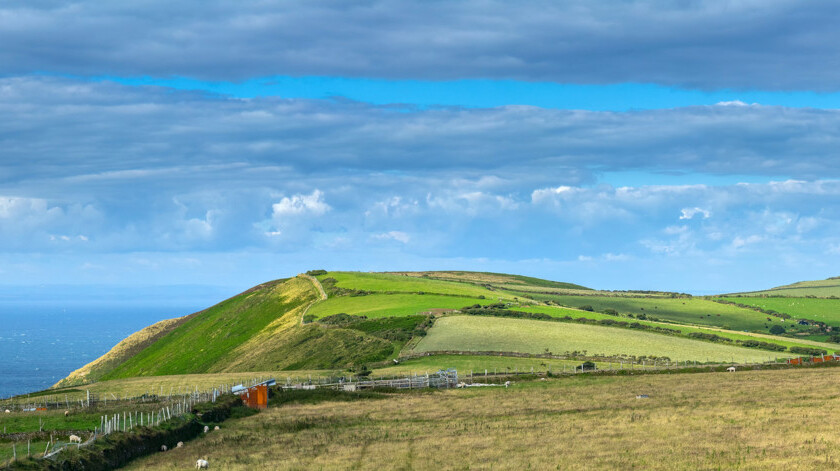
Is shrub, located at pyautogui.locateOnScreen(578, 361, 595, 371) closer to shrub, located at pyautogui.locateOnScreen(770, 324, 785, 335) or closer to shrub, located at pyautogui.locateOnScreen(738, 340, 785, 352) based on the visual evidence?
shrub, located at pyautogui.locateOnScreen(738, 340, 785, 352)

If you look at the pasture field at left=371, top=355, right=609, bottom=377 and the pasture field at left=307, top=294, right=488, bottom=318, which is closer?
the pasture field at left=371, top=355, right=609, bottom=377

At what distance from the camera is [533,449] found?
144 feet

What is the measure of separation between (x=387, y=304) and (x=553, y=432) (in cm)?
11665

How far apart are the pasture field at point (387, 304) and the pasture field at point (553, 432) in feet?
253

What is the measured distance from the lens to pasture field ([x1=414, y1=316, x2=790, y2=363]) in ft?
372

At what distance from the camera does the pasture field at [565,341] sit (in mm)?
113500

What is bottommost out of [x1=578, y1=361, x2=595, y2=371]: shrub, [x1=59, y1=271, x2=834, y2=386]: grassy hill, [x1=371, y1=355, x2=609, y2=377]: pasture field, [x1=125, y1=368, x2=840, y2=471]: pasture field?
[x1=125, y1=368, x2=840, y2=471]: pasture field

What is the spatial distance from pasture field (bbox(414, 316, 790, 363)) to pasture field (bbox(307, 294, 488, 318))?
17644mm

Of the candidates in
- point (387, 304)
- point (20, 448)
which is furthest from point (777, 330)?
point (20, 448)

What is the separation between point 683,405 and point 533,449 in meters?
21.9

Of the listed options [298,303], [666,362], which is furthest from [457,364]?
[298,303]

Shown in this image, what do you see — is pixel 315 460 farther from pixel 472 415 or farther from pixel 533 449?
pixel 472 415

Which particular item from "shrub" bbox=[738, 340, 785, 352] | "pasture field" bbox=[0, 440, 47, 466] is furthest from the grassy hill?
"pasture field" bbox=[0, 440, 47, 466]

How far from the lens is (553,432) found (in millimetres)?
49750
